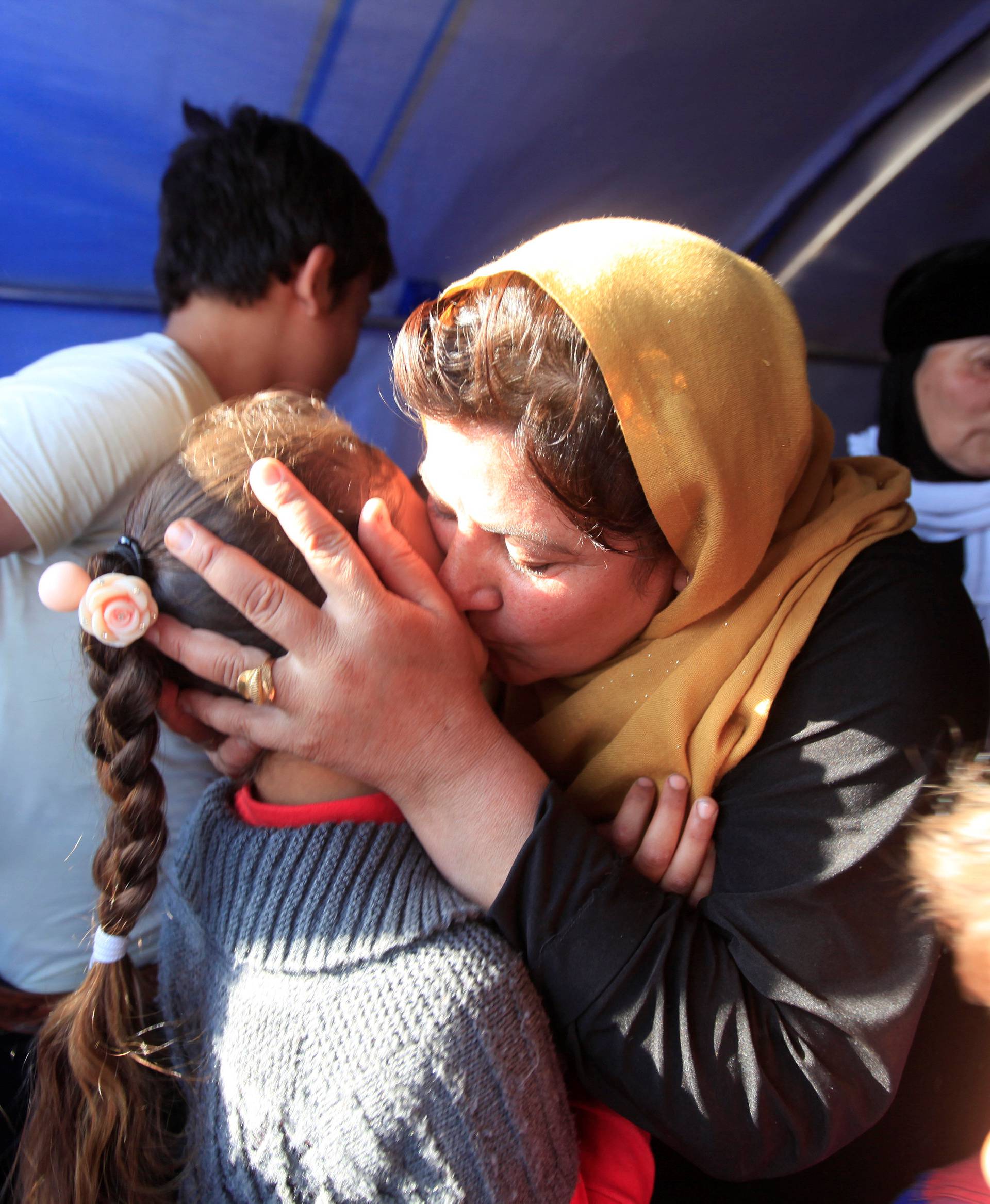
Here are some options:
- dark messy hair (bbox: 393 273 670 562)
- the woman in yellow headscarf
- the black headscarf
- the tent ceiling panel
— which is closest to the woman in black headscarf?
the black headscarf

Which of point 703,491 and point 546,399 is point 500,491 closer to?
point 546,399

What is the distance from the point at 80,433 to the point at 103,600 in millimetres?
563

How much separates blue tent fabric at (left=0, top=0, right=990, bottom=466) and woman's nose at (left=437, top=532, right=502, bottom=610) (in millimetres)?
1230

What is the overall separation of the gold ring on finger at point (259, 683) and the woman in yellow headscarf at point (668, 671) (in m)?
0.02

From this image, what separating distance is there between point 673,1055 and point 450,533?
2.35 feet

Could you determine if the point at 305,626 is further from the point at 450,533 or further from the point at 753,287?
the point at 753,287

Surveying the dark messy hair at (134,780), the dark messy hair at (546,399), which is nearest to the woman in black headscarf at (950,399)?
the dark messy hair at (546,399)

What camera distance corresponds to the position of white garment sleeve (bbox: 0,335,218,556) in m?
1.32

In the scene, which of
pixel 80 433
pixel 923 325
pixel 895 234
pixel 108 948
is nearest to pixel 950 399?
pixel 923 325

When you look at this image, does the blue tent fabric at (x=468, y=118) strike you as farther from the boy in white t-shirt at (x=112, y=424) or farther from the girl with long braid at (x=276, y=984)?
the girl with long braid at (x=276, y=984)

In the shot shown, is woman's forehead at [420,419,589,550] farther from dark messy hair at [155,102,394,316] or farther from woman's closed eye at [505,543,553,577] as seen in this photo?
dark messy hair at [155,102,394,316]

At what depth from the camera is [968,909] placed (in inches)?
31.9

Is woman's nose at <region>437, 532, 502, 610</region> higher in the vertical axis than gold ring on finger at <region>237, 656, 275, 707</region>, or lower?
higher

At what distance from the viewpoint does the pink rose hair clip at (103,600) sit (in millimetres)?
956
